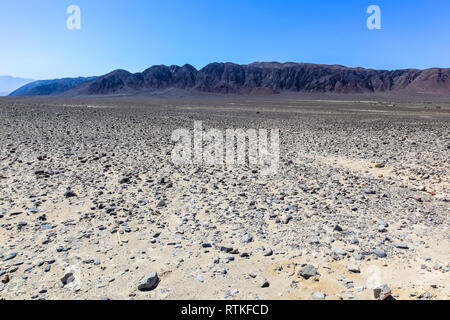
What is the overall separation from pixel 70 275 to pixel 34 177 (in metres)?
4.74

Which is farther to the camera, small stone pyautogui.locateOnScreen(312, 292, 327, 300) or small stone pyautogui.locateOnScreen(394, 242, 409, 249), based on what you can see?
small stone pyautogui.locateOnScreen(394, 242, 409, 249)

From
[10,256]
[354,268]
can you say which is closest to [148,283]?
[10,256]

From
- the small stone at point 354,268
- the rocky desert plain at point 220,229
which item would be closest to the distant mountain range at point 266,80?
the rocky desert plain at point 220,229

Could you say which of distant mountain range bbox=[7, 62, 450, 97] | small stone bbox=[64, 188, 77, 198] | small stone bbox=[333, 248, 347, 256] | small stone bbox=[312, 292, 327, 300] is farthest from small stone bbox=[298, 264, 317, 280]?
distant mountain range bbox=[7, 62, 450, 97]

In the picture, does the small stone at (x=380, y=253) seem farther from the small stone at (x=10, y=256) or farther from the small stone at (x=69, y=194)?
the small stone at (x=69, y=194)

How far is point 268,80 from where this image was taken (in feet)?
557

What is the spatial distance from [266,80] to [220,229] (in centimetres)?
17273

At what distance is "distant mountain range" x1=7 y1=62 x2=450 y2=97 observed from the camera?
153 metres

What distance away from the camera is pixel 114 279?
3.69m

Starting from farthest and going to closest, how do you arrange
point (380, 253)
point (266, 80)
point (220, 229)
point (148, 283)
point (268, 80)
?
point (266, 80) < point (268, 80) < point (220, 229) < point (380, 253) < point (148, 283)

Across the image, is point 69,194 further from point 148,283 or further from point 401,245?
point 401,245

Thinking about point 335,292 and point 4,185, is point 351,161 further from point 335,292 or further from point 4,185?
point 4,185

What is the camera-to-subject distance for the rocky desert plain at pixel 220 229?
3.61 m

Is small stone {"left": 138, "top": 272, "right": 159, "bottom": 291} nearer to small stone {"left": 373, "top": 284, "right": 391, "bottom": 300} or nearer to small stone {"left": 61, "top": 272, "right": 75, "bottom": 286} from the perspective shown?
small stone {"left": 61, "top": 272, "right": 75, "bottom": 286}
